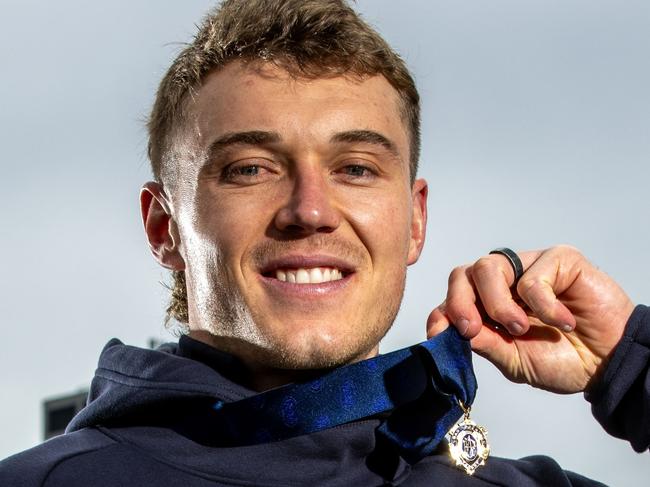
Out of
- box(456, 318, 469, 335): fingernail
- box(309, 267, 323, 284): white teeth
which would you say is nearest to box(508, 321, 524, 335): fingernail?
box(456, 318, 469, 335): fingernail

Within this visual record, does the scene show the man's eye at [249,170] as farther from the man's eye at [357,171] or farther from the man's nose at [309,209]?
the man's eye at [357,171]

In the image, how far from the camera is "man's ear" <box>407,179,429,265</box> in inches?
204

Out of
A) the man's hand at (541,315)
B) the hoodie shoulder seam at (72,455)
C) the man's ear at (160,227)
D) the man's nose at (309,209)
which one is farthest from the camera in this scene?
the man's ear at (160,227)

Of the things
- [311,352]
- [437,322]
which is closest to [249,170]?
[311,352]

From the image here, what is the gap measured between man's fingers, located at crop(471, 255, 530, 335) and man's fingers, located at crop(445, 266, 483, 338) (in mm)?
31

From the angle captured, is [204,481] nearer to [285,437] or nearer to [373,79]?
[285,437]

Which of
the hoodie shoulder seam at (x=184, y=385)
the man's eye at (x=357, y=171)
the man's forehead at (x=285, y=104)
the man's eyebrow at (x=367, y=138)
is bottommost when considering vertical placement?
the hoodie shoulder seam at (x=184, y=385)

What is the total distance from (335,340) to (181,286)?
97cm

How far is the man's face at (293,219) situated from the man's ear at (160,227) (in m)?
0.21

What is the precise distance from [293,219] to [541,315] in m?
0.85

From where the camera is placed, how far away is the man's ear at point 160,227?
5035 mm

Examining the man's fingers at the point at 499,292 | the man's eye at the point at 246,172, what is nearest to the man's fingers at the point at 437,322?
the man's fingers at the point at 499,292

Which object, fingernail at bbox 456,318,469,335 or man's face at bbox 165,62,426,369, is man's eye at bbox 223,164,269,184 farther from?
fingernail at bbox 456,318,469,335

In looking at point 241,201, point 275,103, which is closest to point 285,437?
point 241,201
